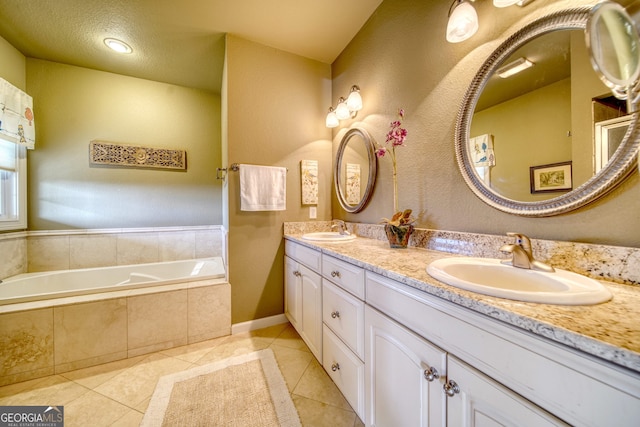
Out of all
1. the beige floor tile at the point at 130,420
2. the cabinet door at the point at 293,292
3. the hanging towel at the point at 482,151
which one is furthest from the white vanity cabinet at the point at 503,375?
the beige floor tile at the point at 130,420

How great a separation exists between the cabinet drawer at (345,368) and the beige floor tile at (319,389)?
11 centimetres

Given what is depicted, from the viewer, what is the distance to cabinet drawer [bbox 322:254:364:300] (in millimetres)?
999

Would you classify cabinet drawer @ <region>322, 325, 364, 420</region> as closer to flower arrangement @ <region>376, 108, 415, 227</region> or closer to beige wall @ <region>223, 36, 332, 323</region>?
flower arrangement @ <region>376, 108, 415, 227</region>

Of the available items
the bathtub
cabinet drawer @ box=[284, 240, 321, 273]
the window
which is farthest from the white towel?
the window

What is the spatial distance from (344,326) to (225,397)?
2.67ft

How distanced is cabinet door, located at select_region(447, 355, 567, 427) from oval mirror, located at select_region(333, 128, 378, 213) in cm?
128

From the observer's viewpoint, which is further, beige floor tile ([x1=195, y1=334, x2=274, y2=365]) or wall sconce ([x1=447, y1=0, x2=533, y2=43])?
beige floor tile ([x1=195, y1=334, x2=274, y2=365])

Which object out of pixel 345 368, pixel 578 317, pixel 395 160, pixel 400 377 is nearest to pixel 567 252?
pixel 578 317

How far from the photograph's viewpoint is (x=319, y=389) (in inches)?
50.6

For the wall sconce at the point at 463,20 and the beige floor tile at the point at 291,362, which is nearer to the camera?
the wall sconce at the point at 463,20

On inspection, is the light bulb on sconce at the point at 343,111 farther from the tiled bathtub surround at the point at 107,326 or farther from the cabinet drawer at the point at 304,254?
the tiled bathtub surround at the point at 107,326

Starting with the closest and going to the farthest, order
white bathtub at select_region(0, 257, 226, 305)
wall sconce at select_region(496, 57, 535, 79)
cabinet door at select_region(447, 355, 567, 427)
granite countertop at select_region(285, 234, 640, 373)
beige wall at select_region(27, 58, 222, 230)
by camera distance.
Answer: granite countertop at select_region(285, 234, 640, 373), cabinet door at select_region(447, 355, 567, 427), wall sconce at select_region(496, 57, 535, 79), white bathtub at select_region(0, 257, 226, 305), beige wall at select_region(27, 58, 222, 230)

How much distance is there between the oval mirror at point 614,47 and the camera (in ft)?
1.80

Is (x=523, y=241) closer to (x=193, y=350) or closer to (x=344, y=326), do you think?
(x=344, y=326)
